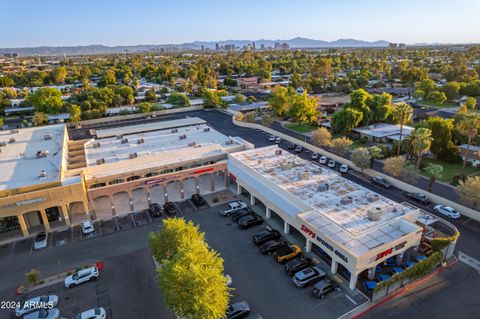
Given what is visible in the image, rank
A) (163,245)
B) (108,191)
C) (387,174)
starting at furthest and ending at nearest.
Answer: (387,174) < (108,191) < (163,245)

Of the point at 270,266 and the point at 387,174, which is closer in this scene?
the point at 270,266

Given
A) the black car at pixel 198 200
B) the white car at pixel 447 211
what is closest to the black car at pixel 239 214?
the black car at pixel 198 200

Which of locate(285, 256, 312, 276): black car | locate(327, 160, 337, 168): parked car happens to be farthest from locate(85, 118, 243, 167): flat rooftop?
locate(285, 256, 312, 276): black car

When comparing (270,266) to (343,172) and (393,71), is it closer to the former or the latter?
(343,172)

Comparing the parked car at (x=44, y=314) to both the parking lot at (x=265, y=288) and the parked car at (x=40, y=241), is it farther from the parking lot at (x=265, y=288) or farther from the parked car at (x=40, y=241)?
the parking lot at (x=265, y=288)

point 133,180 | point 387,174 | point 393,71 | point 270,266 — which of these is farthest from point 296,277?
point 393,71

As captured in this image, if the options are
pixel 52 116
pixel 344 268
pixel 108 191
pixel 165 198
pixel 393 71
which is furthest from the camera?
pixel 393 71

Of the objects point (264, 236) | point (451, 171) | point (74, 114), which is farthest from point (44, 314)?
point (74, 114)
